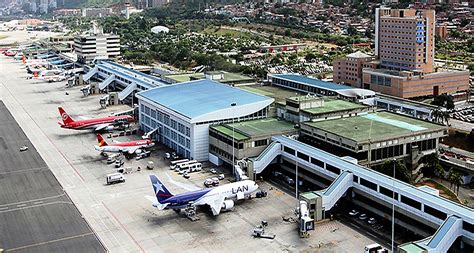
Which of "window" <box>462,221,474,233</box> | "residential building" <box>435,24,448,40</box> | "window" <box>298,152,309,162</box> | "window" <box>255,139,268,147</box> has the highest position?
"residential building" <box>435,24,448,40</box>

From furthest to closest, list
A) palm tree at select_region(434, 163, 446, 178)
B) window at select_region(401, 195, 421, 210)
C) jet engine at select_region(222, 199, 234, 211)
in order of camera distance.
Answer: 1. palm tree at select_region(434, 163, 446, 178)
2. jet engine at select_region(222, 199, 234, 211)
3. window at select_region(401, 195, 421, 210)

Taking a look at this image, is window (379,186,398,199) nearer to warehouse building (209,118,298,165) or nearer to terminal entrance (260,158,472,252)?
terminal entrance (260,158,472,252)

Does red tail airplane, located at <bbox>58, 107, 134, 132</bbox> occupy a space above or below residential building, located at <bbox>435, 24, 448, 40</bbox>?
below

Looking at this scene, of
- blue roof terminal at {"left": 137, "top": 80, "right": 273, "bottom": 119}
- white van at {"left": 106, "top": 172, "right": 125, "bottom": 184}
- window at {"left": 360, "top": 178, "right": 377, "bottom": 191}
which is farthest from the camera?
blue roof terminal at {"left": 137, "top": 80, "right": 273, "bottom": 119}

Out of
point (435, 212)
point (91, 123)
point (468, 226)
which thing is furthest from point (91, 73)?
point (468, 226)

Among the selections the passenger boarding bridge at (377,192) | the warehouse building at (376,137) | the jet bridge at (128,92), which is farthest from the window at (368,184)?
the jet bridge at (128,92)

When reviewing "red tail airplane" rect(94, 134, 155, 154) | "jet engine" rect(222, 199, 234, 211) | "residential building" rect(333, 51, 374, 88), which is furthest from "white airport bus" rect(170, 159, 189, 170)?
"residential building" rect(333, 51, 374, 88)

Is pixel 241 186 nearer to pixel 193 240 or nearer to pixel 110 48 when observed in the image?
pixel 193 240
